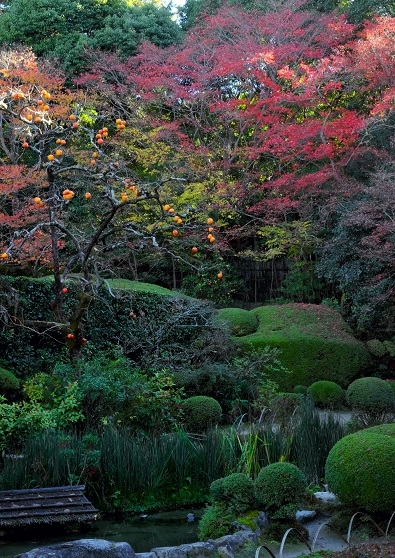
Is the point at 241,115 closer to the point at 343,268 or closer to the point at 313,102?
the point at 313,102

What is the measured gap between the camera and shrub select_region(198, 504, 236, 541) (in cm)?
516

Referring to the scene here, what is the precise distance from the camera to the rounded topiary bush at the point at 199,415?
8.16 metres

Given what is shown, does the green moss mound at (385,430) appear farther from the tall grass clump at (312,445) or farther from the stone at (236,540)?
the stone at (236,540)

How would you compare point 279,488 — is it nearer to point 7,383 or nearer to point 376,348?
point 7,383

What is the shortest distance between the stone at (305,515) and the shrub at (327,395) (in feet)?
16.6

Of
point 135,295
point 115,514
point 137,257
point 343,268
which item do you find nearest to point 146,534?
point 115,514

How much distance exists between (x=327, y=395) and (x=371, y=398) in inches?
52.4

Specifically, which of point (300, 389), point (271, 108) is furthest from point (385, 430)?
point (271, 108)

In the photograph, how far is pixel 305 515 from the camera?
568cm

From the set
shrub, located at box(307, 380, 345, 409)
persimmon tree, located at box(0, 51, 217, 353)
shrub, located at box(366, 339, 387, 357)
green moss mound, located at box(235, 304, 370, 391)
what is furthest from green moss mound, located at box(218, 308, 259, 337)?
shrub, located at box(366, 339, 387, 357)

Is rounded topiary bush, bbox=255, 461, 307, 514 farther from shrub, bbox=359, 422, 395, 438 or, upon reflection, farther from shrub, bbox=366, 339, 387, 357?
shrub, bbox=366, 339, 387, 357

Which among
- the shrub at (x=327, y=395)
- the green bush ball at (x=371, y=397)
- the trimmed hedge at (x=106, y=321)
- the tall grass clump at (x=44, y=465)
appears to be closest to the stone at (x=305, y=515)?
the tall grass clump at (x=44, y=465)

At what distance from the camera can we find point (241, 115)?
1529 centimetres

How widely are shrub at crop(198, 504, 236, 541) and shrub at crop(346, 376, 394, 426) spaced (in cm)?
441
